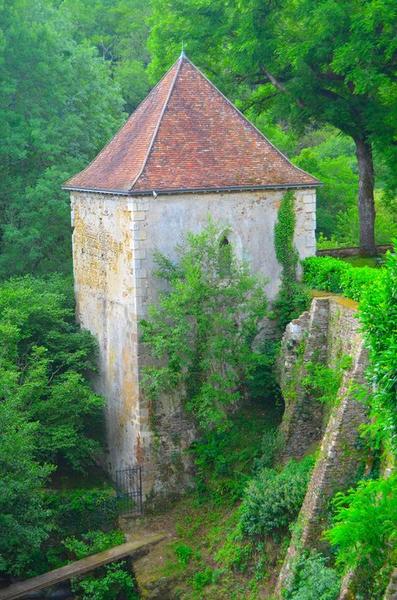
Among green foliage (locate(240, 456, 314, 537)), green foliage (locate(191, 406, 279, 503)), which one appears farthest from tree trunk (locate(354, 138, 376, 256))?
green foliage (locate(240, 456, 314, 537))

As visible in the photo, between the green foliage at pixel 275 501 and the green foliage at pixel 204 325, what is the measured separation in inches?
89.2

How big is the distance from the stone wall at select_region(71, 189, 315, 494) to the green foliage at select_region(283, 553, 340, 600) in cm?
585

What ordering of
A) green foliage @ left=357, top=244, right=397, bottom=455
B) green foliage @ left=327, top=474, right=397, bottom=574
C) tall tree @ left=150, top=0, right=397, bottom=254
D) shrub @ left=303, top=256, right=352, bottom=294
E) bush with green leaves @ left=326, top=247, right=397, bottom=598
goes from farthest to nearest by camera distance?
tall tree @ left=150, top=0, right=397, bottom=254 → shrub @ left=303, top=256, right=352, bottom=294 → green foliage @ left=327, top=474, right=397, bottom=574 → bush with green leaves @ left=326, top=247, right=397, bottom=598 → green foliage @ left=357, top=244, right=397, bottom=455

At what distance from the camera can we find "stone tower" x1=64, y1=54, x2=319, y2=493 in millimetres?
21750

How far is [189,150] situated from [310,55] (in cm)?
582

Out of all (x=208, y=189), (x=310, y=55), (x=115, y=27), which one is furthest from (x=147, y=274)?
(x=115, y=27)

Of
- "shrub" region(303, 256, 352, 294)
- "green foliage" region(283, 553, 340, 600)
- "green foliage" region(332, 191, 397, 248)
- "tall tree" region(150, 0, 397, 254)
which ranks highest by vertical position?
"tall tree" region(150, 0, 397, 254)

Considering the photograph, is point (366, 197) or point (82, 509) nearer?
point (82, 509)

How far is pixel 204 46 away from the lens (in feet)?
94.9

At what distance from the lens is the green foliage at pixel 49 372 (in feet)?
71.3

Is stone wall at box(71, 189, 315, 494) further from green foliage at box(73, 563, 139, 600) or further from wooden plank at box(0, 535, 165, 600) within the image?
green foliage at box(73, 563, 139, 600)

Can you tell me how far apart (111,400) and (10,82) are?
10.4m

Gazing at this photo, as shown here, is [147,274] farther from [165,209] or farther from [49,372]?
[49,372]

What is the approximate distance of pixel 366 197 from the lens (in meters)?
28.2
